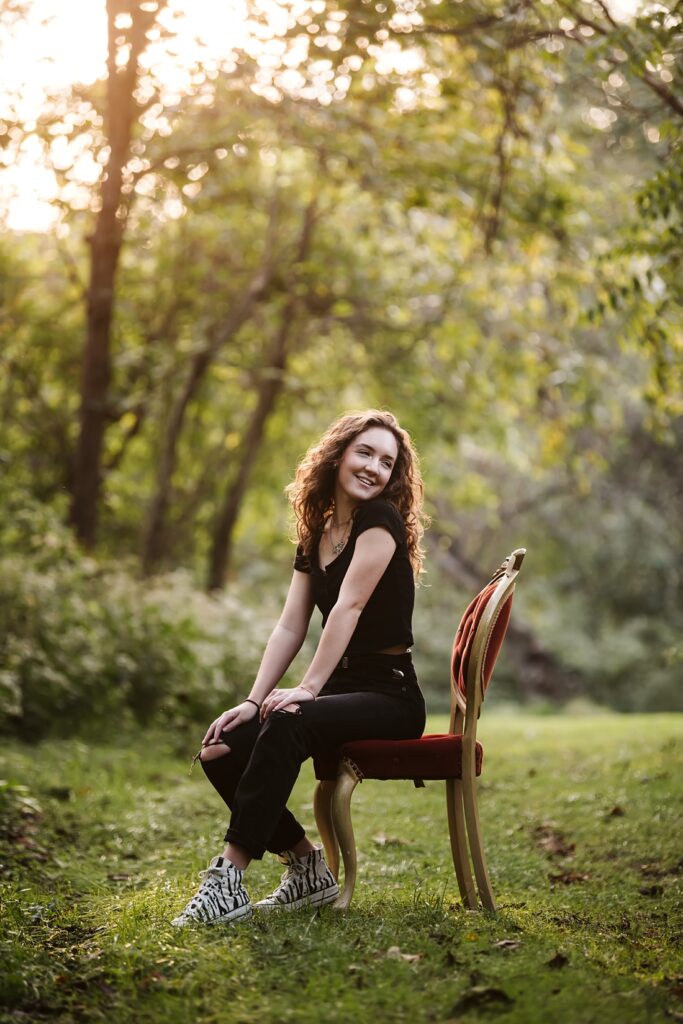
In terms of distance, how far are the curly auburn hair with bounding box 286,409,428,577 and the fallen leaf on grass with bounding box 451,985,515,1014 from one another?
5.52 feet

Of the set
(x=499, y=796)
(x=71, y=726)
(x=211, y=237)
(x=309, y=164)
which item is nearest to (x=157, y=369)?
(x=211, y=237)

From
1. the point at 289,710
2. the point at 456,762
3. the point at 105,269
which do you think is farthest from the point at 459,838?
the point at 105,269

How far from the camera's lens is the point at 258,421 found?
13.8m

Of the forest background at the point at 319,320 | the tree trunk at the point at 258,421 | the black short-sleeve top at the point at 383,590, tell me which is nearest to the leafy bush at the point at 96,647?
the forest background at the point at 319,320

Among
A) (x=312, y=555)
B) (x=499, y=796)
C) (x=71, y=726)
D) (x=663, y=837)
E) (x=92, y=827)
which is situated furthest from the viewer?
(x=71, y=726)

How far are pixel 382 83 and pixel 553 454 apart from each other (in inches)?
210

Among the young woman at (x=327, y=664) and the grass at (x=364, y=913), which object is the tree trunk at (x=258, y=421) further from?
the young woman at (x=327, y=664)

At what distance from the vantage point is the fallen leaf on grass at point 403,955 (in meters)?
3.12

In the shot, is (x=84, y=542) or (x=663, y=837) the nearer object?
(x=663, y=837)

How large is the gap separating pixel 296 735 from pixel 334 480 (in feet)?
3.71

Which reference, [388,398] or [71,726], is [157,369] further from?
[71,726]

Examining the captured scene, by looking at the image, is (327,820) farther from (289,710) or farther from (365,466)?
(365,466)

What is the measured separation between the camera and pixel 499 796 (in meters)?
6.62

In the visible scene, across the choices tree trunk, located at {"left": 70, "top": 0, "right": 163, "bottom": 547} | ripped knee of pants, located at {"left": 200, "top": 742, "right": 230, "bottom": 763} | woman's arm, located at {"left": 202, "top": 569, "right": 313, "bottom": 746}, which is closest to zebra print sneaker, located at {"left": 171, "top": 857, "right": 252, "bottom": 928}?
ripped knee of pants, located at {"left": 200, "top": 742, "right": 230, "bottom": 763}
